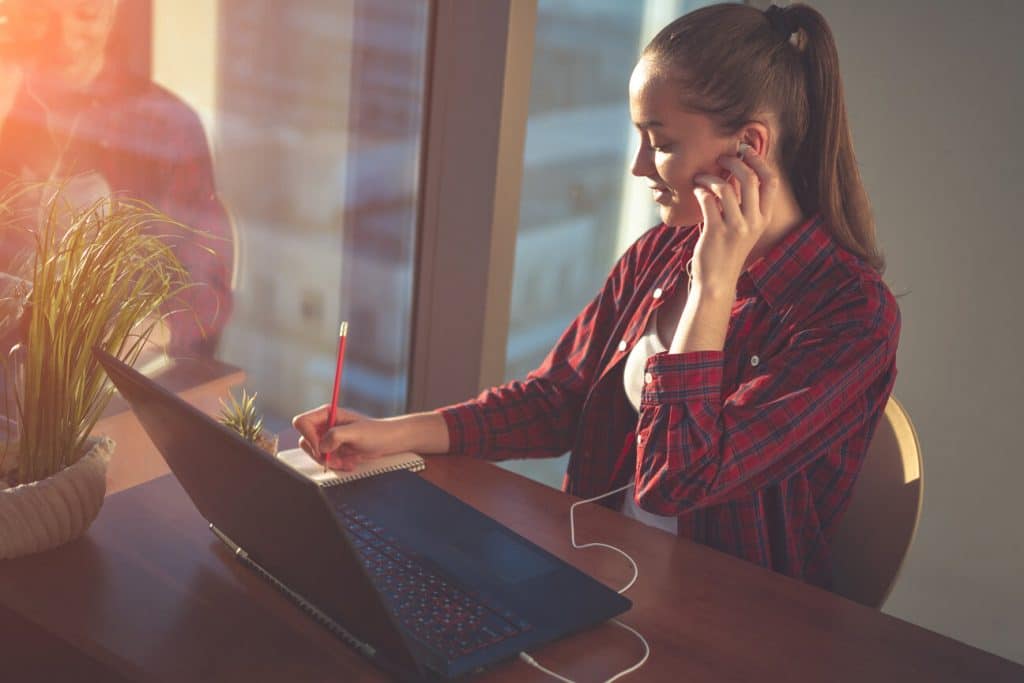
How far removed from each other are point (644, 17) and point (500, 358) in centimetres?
104

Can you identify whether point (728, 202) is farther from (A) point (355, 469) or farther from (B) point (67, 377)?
(B) point (67, 377)

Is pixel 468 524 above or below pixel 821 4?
below

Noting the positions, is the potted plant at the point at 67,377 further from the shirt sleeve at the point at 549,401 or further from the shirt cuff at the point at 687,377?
the shirt cuff at the point at 687,377

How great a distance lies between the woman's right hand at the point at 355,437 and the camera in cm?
136

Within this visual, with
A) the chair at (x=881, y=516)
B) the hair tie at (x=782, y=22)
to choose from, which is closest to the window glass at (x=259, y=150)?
the hair tie at (x=782, y=22)

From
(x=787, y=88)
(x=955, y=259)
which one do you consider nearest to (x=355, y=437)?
(x=787, y=88)

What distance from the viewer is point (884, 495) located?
139 centimetres

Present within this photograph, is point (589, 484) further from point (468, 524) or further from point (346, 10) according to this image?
point (346, 10)

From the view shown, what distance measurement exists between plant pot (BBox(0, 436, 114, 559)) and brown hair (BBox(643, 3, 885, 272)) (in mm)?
843

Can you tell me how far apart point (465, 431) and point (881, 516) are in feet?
1.84

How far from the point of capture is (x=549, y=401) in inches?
63.8

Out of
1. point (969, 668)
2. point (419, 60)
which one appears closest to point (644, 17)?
point (419, 60)

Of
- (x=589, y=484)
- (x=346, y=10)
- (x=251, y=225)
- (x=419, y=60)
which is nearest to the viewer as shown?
(x=589, y=484)

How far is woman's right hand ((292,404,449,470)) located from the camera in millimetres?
1355
